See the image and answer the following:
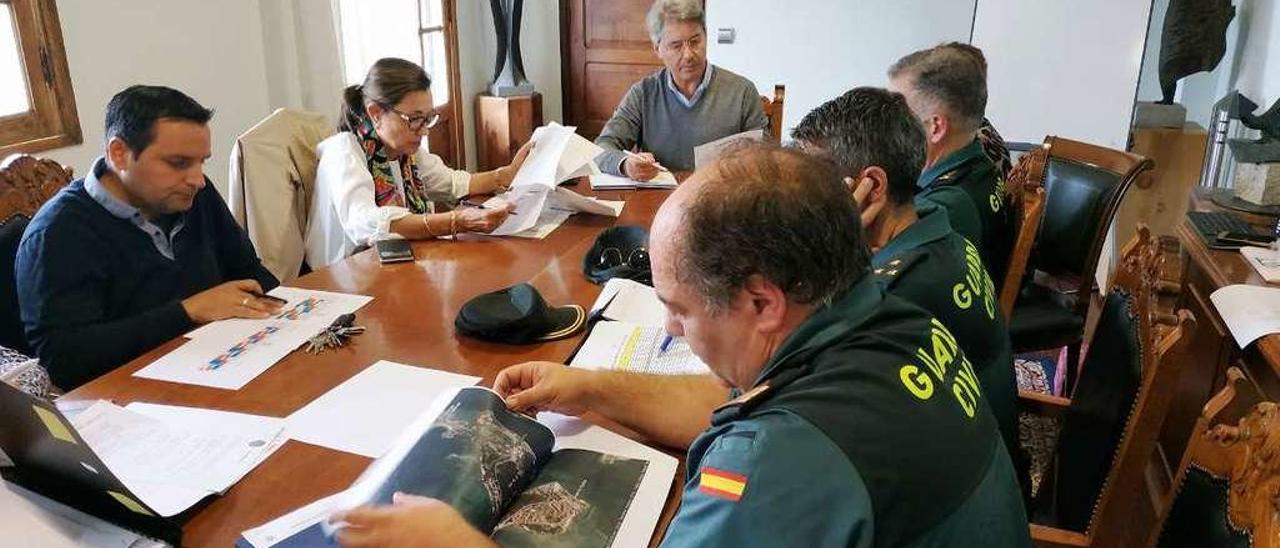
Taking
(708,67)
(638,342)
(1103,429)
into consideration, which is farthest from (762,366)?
(708,67)

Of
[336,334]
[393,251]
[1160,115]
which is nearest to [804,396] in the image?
[336,334]

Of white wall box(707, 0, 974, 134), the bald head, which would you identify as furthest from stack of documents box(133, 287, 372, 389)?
white wall box(707, 0, 974, 134)

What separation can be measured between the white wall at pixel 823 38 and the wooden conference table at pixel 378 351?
6.87ft

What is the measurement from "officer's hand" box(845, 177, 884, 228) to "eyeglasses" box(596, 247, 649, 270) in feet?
1.78

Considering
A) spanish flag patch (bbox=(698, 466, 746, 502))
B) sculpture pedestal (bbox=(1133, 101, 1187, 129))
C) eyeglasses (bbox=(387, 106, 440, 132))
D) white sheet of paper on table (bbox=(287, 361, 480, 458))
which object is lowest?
white sheet of paper on table (bbox=(287, 361, 480, 458))

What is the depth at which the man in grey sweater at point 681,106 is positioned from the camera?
9.32 ft

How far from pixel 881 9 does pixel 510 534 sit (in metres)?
3.64

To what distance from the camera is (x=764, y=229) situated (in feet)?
2.56

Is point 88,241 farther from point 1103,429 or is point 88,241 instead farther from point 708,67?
point 708,67

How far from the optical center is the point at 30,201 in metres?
A: 1.70

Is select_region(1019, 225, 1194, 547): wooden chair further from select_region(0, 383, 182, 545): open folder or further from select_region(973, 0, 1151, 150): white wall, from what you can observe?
select_region(973, 0, 1151, 150): white wall

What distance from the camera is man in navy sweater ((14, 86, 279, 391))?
146 centimetres


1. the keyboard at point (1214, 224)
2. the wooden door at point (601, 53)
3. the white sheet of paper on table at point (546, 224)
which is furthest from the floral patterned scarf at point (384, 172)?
the wooden door at point (601, 53)

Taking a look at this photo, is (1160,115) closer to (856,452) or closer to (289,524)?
(856,452)
